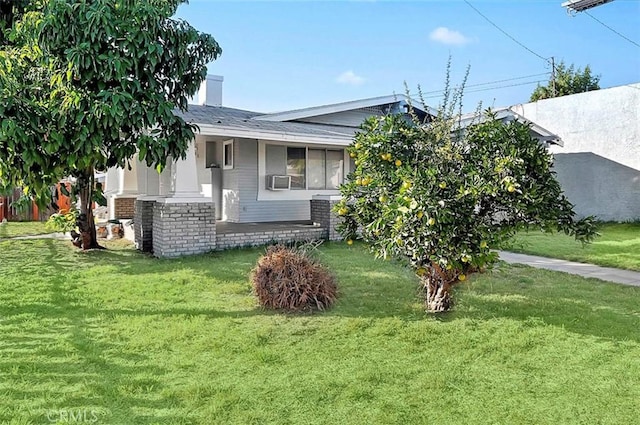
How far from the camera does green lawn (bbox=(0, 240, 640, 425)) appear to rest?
3.11 m

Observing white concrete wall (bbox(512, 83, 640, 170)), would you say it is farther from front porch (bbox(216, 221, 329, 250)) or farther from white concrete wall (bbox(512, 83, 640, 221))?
front porch (bbox(216, 221, 329, 250))

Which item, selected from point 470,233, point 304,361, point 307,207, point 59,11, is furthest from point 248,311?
point 307,207

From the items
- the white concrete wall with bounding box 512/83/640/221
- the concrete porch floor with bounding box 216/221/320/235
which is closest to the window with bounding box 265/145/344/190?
the concrete porch floor with bounding box 216/221/320/235

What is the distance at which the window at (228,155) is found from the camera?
12.4 m

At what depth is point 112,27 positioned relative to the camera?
5.83m

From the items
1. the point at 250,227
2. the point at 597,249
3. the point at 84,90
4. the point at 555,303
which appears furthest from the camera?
the point at 250,227

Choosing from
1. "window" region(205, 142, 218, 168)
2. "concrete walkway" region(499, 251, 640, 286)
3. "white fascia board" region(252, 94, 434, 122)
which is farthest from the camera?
"window" region(205, 142, 218, 168)

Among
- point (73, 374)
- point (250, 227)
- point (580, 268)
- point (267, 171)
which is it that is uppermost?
point (267, 171)

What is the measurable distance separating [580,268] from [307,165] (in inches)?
301

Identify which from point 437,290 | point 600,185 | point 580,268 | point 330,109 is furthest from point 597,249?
point 330,109

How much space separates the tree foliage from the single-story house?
17.1 metres

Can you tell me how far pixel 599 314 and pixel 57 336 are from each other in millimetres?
5937

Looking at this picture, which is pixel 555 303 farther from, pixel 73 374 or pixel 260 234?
pixel 260 234

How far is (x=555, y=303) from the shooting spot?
5734mm
